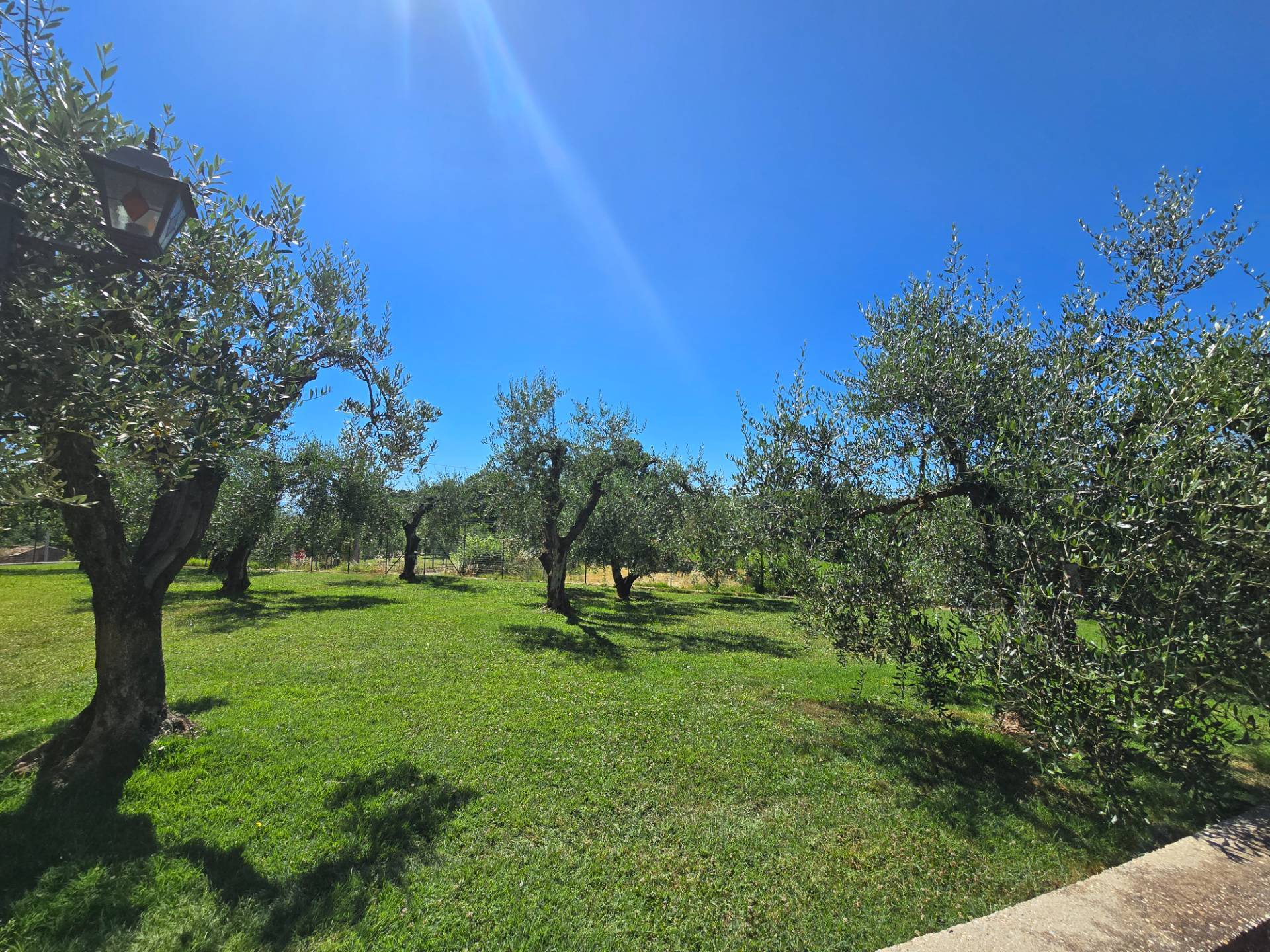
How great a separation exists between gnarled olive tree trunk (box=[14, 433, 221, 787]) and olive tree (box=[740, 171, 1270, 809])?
879 cm

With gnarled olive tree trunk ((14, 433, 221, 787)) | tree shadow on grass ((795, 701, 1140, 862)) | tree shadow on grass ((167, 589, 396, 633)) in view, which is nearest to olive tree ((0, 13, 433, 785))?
gnarled olive tree trunk ((14, 433, 221, 787))

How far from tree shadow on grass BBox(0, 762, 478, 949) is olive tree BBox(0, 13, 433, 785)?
1.21m

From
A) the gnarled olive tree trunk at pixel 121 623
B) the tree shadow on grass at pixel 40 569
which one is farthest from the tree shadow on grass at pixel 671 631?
the tree shadow on grass at pixel 40 569

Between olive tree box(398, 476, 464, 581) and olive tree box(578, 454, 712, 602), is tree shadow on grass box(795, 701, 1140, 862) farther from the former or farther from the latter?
olive tree box(398, 476, 464, 581)

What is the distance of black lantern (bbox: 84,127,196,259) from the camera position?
4.13 meters

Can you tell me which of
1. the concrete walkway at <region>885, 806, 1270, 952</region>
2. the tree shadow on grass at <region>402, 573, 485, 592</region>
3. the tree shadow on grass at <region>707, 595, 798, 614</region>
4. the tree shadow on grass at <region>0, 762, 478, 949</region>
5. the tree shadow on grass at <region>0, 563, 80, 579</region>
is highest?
the tree shadow on grass at <region>0, 563, 80, 579</region>

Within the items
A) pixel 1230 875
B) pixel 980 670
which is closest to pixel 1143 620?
pixel 980 670

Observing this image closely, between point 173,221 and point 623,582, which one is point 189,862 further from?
point 623,582

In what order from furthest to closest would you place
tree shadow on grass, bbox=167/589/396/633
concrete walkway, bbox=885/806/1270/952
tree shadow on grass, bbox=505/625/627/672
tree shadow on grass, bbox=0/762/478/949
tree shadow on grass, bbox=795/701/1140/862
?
tree shadow on grass, bbox=167/589/396/633
tree shadow on grass, bbox=505/625/627/672
tree shadow on grass, bbox=795/701/1140/862
tree shadow on grass, bbox=0/762/478/949
concrete walkway, bbox=885/806/1270/952

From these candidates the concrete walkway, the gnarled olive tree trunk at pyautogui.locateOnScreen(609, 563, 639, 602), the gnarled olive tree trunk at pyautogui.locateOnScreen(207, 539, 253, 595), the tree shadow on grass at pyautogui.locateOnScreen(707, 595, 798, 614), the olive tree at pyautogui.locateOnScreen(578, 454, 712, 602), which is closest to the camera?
the concrete walkway

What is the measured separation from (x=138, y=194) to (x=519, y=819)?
283 inches

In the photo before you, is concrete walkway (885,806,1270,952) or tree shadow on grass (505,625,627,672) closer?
concrete walkway (885,806,1270,952)

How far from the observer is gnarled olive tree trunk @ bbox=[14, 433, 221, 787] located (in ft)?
19.9

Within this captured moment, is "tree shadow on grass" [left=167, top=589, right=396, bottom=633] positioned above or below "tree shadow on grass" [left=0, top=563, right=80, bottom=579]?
below
